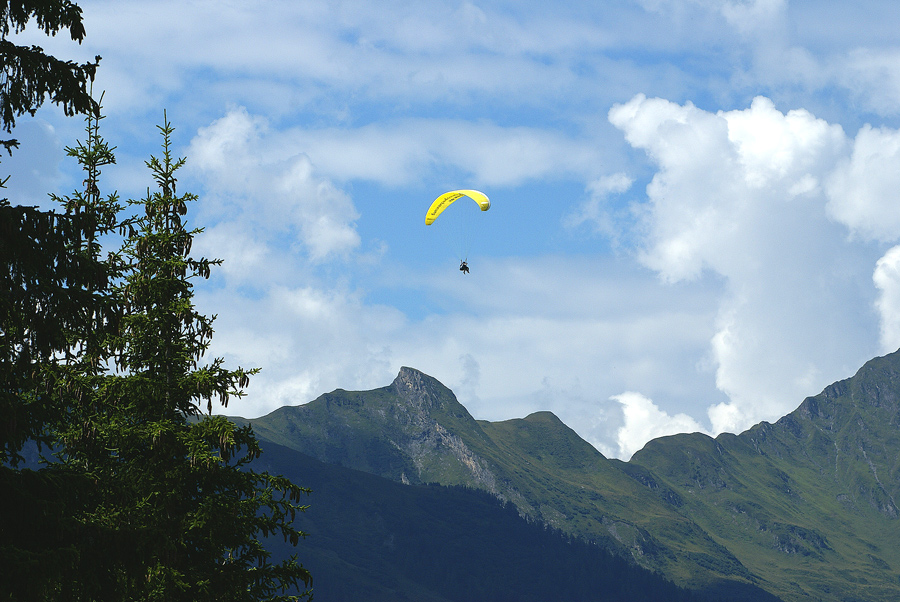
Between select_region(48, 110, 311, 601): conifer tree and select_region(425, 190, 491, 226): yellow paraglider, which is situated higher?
select_region(425, 190, 491, 226): yellow paraglider

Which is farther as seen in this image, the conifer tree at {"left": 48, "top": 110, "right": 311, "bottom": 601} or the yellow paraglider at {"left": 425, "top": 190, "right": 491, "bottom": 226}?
the yellow paraglider at {"left": 425, "top": 190, "right": 491, "bottom": 226}

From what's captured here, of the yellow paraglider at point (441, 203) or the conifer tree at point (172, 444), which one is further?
the yellow paraglider at point (441, 203)

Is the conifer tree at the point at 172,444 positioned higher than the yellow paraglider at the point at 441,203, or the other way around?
the yellow paraglider at the point at 441,203

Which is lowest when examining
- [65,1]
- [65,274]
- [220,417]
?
[220,417]

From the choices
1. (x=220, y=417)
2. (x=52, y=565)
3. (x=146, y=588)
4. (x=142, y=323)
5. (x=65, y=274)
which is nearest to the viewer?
(x=52, y=565)

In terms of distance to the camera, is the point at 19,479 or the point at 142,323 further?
the point at 142,323

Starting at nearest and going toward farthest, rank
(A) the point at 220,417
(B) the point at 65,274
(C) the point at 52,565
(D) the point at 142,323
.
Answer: (C) the point at 52,565 < (B) the point at 65,274 < (A) the point at 220,417 < (D) the point at 142,323

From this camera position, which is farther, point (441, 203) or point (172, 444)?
point (441, 203)

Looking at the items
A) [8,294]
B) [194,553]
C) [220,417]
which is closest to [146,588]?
[194,553]

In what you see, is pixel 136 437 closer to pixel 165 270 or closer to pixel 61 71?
pixel 165 270

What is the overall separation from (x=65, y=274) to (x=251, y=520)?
10.8 metres

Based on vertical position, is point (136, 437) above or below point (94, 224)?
below

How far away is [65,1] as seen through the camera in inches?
576

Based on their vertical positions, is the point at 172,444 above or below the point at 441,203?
below
